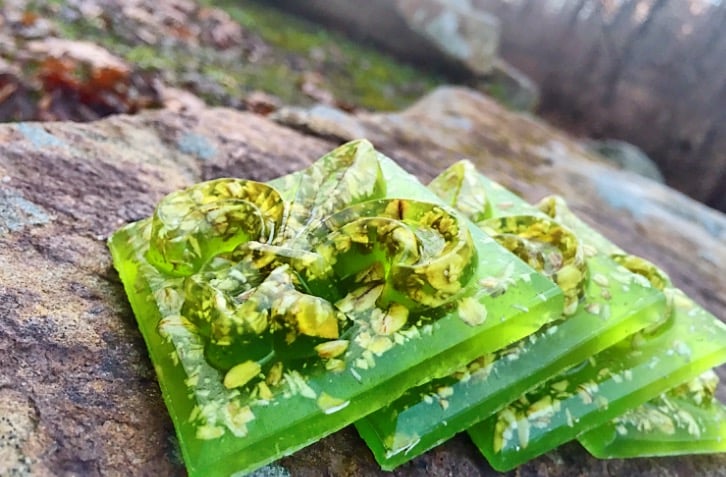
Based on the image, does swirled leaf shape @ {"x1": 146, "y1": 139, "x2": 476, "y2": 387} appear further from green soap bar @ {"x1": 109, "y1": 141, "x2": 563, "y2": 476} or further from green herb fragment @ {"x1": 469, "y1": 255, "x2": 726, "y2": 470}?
green herb fragment @ {"x1": 469, "y1": 255, "x2": 726, "y2": 470}

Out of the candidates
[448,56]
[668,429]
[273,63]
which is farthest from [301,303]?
[448,56]

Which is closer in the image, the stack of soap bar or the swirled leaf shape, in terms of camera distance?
the swirled leaf shape

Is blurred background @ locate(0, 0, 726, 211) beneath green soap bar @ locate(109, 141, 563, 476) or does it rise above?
beneath

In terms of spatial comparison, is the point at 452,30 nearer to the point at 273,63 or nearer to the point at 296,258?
the point at 273,63

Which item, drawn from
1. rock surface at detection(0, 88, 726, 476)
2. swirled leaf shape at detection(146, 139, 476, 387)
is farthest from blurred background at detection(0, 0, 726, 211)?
swirled leaf shape at detection(146, 139, 476, 387)

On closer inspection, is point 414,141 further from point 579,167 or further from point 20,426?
point 20,426

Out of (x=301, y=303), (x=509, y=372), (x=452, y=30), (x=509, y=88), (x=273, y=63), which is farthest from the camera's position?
(x=509, y=88)
